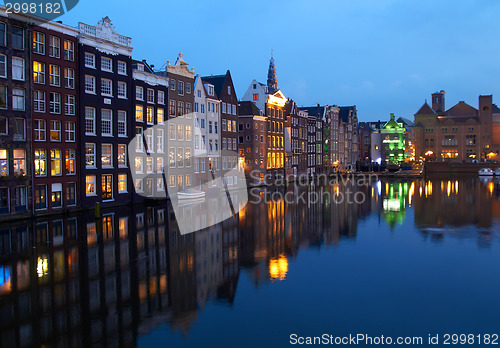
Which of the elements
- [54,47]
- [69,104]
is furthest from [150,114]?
[54,47]

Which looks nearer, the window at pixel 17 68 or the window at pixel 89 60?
the window at pixel 17 68

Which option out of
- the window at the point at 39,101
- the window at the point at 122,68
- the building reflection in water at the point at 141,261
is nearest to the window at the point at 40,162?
the window at the point at 39,101

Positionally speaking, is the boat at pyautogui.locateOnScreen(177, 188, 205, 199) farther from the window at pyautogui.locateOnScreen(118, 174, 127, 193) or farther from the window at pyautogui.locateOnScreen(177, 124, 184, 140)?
the window at pyautogui.locateOnScreen(177, 124, 184, 140)

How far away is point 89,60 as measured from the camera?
47.7 m

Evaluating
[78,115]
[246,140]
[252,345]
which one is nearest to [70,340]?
[252,345]

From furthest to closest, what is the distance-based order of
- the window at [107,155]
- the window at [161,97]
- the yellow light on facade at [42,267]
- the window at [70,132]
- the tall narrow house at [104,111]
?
the window at [161,97], the window at [107,155], the tall narrow house at [104,111], the window at [70,132], the yellow light on facade at [42,267]

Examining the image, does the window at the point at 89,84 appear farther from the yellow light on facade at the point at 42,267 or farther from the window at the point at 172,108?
the yellow light on facade at the point at 42,267

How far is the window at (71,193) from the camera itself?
1769 inches

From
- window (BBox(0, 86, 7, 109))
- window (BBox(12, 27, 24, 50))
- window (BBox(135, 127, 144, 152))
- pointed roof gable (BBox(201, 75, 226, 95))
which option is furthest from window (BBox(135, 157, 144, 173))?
pointed roof gable (BBox(201, 75, 226, 95))

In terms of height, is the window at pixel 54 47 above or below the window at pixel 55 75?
above

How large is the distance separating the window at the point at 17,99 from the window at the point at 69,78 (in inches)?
196

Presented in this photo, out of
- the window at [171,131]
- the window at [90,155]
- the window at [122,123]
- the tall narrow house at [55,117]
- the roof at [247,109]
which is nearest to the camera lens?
the tall narrow house at [55,117]

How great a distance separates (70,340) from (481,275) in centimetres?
1849

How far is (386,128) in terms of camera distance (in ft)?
541
